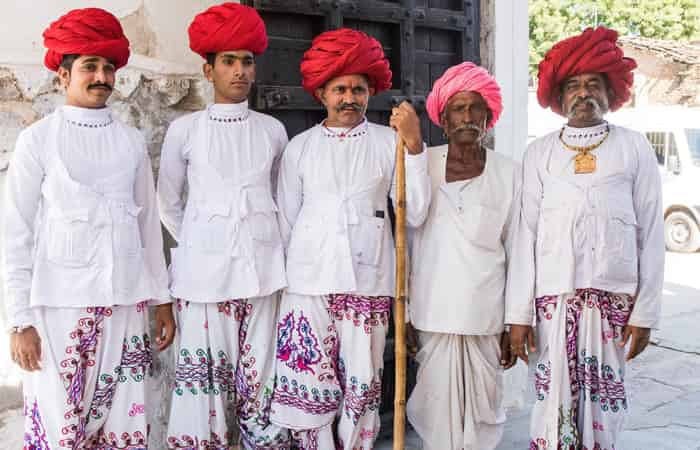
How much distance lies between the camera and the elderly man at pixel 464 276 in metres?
3.17

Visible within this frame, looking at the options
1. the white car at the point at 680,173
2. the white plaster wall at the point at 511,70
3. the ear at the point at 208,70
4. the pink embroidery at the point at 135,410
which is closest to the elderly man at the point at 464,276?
the ear at the point at 208,70

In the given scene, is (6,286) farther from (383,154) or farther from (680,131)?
(680,131)

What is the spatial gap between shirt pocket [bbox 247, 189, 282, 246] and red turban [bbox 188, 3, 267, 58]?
0.58 m

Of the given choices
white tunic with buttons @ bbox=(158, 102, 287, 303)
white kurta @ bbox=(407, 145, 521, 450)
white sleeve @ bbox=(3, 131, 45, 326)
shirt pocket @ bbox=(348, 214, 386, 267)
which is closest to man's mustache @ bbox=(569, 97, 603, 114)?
white kurta @ bbox=(407, 145, 521, 450)

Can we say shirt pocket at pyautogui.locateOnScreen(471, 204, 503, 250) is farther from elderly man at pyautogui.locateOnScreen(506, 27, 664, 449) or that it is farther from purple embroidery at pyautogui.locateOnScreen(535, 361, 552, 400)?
purple embroidery at pyautogui.locateOnScreen(535, 361, 552, 400)

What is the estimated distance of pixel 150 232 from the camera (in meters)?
2.96

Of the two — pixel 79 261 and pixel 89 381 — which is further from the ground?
pixel 79 261

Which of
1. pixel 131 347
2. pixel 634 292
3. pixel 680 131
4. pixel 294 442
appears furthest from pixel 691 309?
pixel 131 347

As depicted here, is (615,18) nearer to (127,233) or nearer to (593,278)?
(593,278)

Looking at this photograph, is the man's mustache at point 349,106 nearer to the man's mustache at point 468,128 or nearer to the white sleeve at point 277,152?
the white sleeve at point 277,152

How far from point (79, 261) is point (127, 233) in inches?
7.8

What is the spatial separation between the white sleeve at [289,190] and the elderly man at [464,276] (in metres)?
0.56

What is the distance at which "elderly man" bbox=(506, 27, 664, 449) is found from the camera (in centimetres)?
300

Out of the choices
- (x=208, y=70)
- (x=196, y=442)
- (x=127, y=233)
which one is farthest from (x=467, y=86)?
(x=196, y=442)
